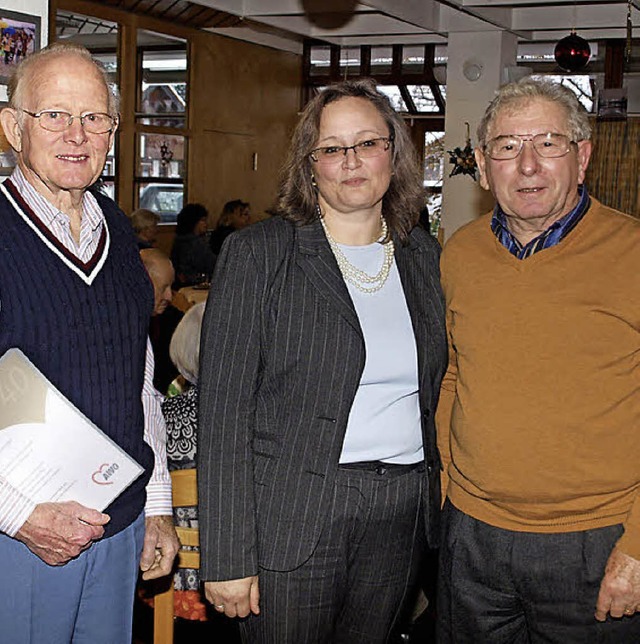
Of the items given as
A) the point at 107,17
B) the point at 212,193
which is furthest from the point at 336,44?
the point at 107,17

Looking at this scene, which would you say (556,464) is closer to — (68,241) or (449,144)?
(68,241)

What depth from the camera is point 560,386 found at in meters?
2.20

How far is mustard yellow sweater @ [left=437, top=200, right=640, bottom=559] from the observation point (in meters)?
2.19

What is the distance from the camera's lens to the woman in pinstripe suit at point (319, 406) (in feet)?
7.09

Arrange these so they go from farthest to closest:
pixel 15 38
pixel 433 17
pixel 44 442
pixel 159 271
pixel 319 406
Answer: pixel 433 17 < pixel 159 271 < pixel 15 38 < pixel 319 406 < pixel 44 442

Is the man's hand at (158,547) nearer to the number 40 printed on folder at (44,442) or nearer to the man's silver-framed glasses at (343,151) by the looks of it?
the number 40 printed on folder at (44,442)

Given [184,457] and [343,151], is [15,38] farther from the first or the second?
[184,457]

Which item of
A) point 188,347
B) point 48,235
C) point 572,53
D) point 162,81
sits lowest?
point 188,347

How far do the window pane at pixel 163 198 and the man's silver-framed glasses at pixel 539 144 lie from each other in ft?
30.2

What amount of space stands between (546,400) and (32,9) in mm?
1803

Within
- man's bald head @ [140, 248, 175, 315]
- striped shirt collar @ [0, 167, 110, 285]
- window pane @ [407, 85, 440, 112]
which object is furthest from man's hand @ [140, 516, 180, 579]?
window pane @ [407, 85, 440, 112]

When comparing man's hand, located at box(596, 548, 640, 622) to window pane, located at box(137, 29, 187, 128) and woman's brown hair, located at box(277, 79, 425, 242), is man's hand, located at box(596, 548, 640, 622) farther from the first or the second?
window pane, located at box(137, 29, 187, 128)

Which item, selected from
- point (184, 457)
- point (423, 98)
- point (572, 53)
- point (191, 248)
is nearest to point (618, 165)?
point (572, 53)

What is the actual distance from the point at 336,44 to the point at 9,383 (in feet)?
38.2
